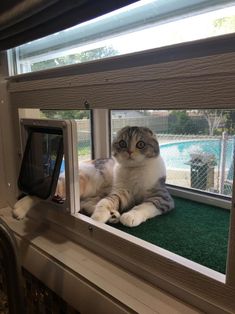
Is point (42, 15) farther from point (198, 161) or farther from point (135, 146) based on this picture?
point (198, 161)

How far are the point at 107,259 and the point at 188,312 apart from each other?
0.83 ft

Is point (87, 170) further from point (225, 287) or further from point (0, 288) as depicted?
point (225, 287)

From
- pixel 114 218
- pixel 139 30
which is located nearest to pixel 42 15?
pixel 139 30

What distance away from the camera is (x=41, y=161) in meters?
0.86

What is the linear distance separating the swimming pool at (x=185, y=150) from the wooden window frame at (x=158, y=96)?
454mm

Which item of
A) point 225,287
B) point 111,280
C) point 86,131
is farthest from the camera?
point 86,131

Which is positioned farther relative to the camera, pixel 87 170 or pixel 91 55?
pixel 87 170

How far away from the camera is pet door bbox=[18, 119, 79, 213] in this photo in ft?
2.43

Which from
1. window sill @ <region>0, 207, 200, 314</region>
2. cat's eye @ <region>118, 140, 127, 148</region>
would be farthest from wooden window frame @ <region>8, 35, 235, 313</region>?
cat's eye @ <region>118, 140, 127, 148</region>

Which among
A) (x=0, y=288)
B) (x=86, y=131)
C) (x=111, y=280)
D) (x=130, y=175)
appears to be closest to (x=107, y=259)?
(x=111, y=280)

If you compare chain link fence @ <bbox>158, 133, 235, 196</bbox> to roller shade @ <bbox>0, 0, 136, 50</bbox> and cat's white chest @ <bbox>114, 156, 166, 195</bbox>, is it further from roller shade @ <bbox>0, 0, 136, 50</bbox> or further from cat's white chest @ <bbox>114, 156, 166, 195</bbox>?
roller shade @ <bbox>0, 0, 136, 50</bbox>

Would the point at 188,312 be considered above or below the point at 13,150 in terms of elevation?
below

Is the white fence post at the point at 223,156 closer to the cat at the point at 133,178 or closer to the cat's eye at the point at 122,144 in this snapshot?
the cat at the point at 133,178

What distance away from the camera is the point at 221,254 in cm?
68
